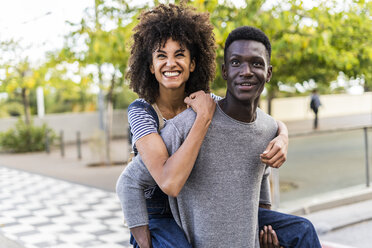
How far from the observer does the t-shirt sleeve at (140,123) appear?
2.02 metres

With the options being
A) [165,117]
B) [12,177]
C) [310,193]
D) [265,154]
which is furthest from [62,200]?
[265,154]

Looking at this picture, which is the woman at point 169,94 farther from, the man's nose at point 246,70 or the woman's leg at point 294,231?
the woman's leg at point 294,231

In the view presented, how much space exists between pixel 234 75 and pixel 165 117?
0.50 metres

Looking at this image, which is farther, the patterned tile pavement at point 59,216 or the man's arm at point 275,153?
the patterned tile pavement at point 59,216

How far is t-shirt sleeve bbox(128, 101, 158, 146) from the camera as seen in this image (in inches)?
79.6

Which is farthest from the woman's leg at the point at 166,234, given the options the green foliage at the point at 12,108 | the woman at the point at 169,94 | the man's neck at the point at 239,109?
the green foliage at the point at 12,108

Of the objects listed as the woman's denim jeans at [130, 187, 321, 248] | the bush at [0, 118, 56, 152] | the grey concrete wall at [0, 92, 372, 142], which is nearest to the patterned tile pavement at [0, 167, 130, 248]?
the woman's denim jeans at [130, 187, 321, 248]

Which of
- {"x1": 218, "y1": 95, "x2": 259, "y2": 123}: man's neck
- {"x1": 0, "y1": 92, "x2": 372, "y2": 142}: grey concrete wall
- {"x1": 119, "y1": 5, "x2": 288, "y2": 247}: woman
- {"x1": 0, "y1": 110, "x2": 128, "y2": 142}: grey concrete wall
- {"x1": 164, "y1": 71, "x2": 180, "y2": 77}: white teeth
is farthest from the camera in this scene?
{"x1": 0, "y1": 92, "x2": 372, "y2": 142}: grey concrete wall

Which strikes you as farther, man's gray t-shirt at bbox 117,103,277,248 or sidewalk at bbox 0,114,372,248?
sidewalk at bbox 0,114,372,248

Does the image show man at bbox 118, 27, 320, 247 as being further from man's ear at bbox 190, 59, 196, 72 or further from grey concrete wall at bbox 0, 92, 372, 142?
grey concrete wall at bbox 0, 92, 372, 142

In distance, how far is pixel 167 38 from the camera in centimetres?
220

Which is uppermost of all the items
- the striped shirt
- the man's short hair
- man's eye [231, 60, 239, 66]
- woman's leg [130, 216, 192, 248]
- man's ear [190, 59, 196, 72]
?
the man's short hair

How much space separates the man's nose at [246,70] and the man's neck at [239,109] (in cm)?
13

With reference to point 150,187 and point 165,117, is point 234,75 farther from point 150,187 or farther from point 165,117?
point 150,187
